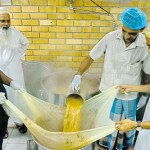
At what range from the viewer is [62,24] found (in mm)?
2691

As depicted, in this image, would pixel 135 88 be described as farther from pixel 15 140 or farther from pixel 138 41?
pixel 15 140

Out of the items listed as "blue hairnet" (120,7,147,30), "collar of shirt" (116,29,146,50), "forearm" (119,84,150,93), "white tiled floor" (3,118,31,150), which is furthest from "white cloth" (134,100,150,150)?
"white tiled floor" (3,118,31,150)

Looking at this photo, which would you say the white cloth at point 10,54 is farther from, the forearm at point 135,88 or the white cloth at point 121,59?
the forearm at point 135,88

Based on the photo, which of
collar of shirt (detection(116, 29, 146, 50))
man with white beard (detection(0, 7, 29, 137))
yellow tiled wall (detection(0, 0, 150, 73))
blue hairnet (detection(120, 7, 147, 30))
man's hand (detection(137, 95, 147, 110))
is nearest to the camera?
blue hairnet (detection(120, 7, 147, 30))

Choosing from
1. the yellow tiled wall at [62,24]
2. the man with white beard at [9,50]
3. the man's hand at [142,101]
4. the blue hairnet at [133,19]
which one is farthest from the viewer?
the yellow tiled wall at [62,24]

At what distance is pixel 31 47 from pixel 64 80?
0.79 m

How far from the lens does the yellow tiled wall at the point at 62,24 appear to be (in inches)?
103

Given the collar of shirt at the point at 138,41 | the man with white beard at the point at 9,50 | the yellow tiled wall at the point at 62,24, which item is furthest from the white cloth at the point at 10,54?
the collar of shirt at the point at 138,41

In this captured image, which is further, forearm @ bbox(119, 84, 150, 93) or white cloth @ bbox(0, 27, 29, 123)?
white cloth @ bbox(0, 27, 29, 123)

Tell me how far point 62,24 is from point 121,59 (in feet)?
3.72

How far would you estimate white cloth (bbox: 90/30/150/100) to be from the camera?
1775 millimetres

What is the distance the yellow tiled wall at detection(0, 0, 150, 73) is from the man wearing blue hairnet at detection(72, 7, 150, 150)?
87cm

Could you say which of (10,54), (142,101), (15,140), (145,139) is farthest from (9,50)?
(145,139)

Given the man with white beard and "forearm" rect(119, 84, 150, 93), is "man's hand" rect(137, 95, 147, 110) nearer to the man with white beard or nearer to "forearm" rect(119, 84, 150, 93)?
"forearm" rect(119, 84, 150, 93)
